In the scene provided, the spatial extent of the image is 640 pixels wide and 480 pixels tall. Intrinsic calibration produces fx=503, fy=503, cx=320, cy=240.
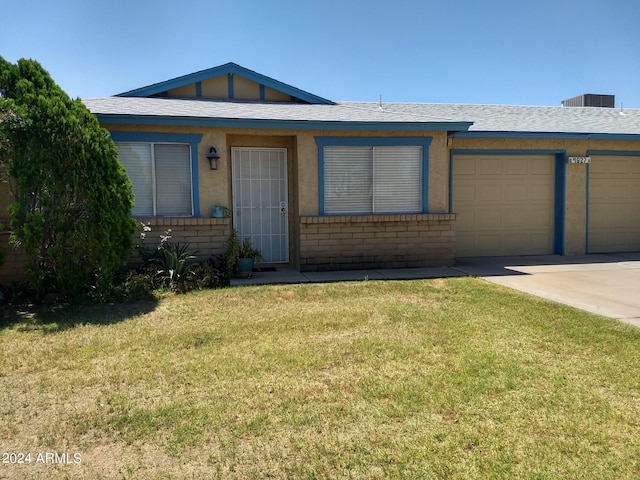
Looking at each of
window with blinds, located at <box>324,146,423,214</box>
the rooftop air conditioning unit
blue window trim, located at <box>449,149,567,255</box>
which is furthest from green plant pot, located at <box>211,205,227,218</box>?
the rooftop air conditioning unit

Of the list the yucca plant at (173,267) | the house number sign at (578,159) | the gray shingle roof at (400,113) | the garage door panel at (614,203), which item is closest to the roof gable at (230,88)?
the gray shingle roof at (400,113)

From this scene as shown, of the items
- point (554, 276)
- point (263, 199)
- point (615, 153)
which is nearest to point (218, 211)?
point (263, 199)

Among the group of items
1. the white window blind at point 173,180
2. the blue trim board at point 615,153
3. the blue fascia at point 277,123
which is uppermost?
the blue fascia at point 277,123

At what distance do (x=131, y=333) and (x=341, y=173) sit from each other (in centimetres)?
518

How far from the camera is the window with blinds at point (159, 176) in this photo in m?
A: 8.73

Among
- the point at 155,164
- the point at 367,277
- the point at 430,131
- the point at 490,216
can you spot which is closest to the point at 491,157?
the point at 490,216

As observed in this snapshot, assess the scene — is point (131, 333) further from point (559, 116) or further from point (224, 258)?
point (559, 116)

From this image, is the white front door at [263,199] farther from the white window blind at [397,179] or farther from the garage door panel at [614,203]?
the garage door panel at [614,203]

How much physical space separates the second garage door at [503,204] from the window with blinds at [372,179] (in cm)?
199

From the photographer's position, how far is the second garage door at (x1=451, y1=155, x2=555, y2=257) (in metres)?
11.4

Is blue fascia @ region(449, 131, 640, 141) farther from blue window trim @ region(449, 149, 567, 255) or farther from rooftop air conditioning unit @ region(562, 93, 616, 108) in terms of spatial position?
rooftop air conditioning unit @ region(562, 93, 616, 108)

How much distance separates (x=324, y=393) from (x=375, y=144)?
641cm

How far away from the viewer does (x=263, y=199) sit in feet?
33.1

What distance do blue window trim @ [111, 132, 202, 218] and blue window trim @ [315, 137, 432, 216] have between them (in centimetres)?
220
